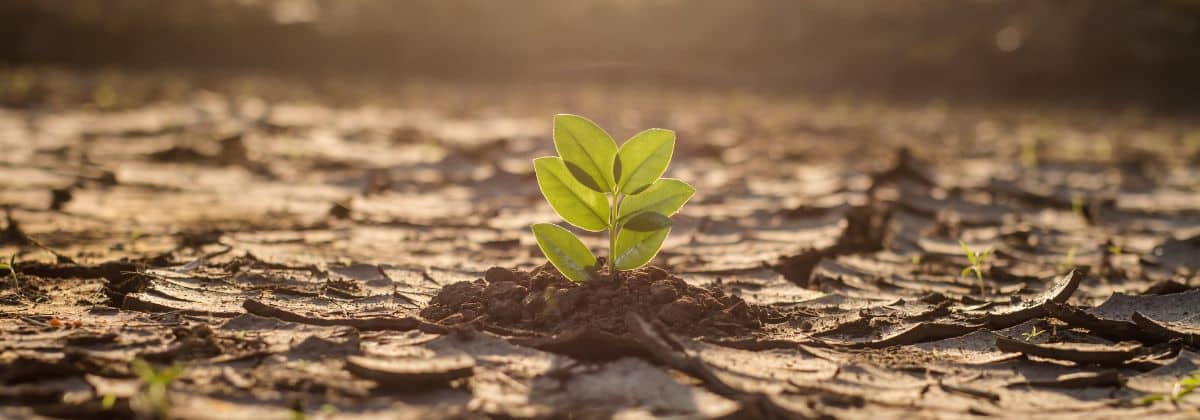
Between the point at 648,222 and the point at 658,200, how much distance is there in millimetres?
60

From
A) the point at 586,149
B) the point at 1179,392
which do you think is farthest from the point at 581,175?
the point at 1179,392

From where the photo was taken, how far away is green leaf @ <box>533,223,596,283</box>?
61.9 inches

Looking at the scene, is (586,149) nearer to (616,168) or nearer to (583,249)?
(616,168)

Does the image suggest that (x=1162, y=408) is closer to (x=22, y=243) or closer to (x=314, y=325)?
(x=314, y=325)

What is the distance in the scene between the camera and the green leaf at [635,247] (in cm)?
159

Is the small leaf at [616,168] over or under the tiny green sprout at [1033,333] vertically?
over

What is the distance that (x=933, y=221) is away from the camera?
3.06 m

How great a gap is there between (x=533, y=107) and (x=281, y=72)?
13.9ft

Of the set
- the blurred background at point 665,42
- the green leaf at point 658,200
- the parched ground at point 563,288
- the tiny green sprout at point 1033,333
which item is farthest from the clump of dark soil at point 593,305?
the blurred background at point 665,42

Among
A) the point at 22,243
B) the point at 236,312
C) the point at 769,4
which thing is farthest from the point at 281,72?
the point at 236,312

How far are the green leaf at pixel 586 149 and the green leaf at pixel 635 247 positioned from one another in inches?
4.3

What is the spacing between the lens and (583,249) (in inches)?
62.5

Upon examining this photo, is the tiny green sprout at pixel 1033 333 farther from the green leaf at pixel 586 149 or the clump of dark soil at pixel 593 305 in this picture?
the green leaf at pixel 586 149

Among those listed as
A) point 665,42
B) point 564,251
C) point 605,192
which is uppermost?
point 665,42
